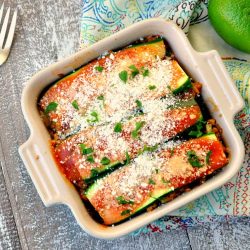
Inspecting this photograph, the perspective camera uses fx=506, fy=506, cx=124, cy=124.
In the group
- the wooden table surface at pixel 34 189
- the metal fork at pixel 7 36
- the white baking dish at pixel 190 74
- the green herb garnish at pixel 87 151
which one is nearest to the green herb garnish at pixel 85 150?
the green herb garnish at pixel 87 151

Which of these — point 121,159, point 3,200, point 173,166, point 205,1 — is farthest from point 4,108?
point 205,1

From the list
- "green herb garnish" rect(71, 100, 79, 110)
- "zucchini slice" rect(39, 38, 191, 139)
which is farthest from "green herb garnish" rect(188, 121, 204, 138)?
"green herb garnish" rect(71, 100, 79, 110)

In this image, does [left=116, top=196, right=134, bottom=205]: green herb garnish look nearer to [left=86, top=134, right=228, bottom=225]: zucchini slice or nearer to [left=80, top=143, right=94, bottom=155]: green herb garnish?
[left=86, top=134, right=228, bottom=225]: zucchini slice

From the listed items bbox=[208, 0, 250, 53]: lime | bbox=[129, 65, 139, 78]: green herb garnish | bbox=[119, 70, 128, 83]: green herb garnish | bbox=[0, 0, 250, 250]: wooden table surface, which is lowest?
bbox=[0, 0, 250, 250]: wooden table surface

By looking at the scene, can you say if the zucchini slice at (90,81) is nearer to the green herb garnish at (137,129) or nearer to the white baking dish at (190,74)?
the white baking dish at (190,74)

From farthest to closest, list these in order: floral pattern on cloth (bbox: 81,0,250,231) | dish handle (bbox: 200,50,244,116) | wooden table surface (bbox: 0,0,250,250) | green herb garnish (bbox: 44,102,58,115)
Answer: wooden table surface (bbox: 0,0,250,250), floral pattern on cloth (bbox: 81,0,250,231), green herb garnish (bbox: 44,102,58,115), dish handle (bbox: 200,50,244,116)

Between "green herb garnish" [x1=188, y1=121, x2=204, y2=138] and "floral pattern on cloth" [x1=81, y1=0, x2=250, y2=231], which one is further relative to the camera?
"floral pattern on cloth" [x1=81, y1=0, x2=250, y2=231]
